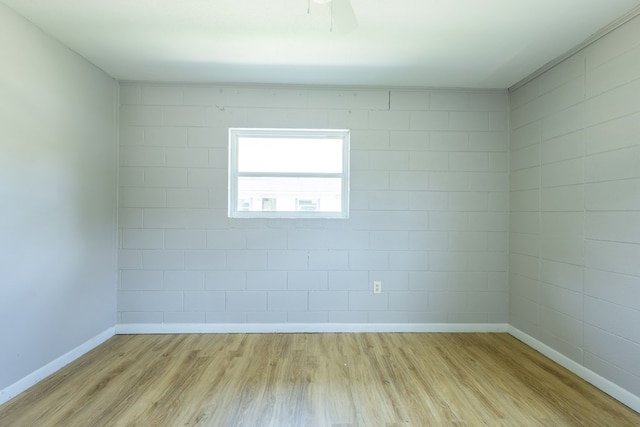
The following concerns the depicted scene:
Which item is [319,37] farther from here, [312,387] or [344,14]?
[312,387]

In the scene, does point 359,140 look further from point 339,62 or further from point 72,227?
point 72,227

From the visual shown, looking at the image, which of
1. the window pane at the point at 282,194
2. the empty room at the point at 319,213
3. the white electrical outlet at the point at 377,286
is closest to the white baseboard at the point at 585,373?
the empty room at the point at 319,213

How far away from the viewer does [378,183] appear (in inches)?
122

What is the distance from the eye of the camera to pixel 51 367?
227cm

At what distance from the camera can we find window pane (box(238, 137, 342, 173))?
313 cm

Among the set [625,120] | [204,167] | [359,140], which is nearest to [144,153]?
→ [204,167]

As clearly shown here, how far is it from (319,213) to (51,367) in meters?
2.44

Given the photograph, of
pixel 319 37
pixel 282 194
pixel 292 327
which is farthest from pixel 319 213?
pixel 319 37

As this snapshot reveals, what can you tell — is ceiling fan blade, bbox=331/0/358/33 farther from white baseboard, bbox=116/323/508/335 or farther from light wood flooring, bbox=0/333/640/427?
white baseboard, bbox=116/323/508/335

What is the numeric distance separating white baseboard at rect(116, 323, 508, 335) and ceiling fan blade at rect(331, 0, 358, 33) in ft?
8.33

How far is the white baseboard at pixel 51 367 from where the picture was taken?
1.96 m

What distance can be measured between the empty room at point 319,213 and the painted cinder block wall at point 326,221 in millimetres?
21

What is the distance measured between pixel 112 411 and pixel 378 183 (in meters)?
2.67

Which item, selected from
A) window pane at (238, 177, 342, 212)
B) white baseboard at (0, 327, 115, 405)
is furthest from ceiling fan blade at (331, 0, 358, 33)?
white baseboard at (0, 327, 115, 405)
